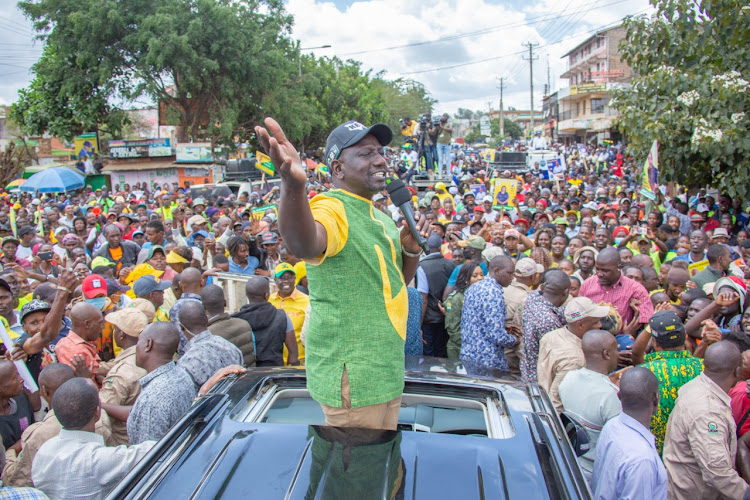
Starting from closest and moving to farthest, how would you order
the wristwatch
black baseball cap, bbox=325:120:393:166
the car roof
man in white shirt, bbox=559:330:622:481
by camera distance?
the car roof
black baseball cap, bbox=325:120:393:166
the wristwatch
man in white shirt, bbox=559:330:622:481

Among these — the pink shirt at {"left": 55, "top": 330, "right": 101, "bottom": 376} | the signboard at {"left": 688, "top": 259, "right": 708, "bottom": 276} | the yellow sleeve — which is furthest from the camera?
the signboard at {"left": 688, "top": 259, "right": 708, "bottom": 276}

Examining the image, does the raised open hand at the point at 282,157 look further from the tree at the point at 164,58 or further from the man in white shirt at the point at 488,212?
the tree at the point at 164,58

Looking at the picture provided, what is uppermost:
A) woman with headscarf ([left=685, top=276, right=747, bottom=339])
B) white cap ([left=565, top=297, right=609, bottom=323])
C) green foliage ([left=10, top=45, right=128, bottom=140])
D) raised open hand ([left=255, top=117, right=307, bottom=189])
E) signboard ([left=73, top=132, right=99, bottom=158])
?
green foliage ([left=10, top=45, right=128, bottom=140])

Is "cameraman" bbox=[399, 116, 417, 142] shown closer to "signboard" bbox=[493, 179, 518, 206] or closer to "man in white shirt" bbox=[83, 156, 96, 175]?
"signboard" bbox=[493, 179, 518, 206]

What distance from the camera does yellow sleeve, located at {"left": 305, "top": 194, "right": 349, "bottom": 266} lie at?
6.19 ft

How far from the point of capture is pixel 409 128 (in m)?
16.3

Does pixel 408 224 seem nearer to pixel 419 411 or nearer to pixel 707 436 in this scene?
pixel 419 411

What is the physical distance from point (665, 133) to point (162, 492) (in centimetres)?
886

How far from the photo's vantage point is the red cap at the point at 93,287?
5.39 m

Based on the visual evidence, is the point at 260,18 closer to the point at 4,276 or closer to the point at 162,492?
the point at 4,276

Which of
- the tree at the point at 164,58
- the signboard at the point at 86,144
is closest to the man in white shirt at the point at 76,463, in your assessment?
the tree at the point at 164,58

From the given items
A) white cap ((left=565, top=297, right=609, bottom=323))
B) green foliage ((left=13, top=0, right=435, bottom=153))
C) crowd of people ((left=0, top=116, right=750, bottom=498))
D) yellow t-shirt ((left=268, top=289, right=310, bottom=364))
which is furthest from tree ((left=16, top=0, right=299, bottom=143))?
white cap ((left=565, top=297, right=609, bottom=323))

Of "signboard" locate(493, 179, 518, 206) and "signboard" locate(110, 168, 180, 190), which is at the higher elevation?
"signboard" locate(110, 168, 180, 190)

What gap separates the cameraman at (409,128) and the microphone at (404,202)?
13.8 metres
